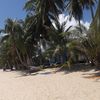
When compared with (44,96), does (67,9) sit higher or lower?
higher

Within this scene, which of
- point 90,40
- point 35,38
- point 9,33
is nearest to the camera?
point 90,40

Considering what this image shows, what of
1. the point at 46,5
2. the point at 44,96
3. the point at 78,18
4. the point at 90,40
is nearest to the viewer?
the point at 44,96

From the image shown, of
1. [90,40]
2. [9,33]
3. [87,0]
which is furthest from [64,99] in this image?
[9,33]

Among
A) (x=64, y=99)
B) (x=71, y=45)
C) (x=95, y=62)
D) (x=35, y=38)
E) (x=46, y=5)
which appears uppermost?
(x=46, y=5)

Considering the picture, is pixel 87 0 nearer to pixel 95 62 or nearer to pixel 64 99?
pixel 95 62

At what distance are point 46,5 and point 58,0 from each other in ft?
5.18

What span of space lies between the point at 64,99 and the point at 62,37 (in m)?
18.6

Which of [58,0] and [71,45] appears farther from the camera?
[58,0]

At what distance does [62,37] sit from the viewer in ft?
97.7

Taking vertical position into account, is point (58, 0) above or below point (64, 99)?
above

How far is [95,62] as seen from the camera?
22.7 m

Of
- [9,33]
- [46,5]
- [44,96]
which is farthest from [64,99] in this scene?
[9,33]

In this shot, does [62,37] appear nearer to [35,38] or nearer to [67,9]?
[67,9]

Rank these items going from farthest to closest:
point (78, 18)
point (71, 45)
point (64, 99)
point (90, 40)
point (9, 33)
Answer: point (9, 33) < point (78, 18) < point (71, 45) < point (90, 40) < point (64, 99)
